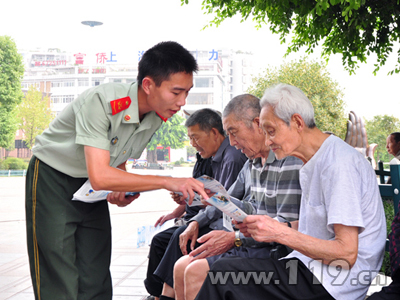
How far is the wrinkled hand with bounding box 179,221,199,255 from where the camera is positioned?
8.10ft

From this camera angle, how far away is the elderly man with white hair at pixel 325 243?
4.58ft

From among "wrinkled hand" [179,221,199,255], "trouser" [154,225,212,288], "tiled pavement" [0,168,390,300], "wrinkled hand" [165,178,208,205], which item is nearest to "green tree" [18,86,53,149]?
"tiled pavement" [0,168,390,300]

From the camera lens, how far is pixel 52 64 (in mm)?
64875

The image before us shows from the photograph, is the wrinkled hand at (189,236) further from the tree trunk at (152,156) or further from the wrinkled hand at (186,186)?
the tree trunk at (152,156)

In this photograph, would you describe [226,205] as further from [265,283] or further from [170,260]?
[170,260]

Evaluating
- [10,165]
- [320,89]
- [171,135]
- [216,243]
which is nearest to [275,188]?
[216,243]

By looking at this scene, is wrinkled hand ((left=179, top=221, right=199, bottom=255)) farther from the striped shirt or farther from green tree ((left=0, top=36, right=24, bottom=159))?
green tree ((left=0, top=36, right=24, bottom=159))

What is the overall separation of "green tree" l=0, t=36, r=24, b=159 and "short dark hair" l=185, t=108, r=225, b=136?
27.2 metres

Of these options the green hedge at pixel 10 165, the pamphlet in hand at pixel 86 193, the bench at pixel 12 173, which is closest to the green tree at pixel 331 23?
the pamphlet in hand at pixel 86 193

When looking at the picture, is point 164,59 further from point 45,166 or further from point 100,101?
point 45,166

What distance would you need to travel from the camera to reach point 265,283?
1.48 meters

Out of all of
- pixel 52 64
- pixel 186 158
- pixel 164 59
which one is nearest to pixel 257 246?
pixel 164 59

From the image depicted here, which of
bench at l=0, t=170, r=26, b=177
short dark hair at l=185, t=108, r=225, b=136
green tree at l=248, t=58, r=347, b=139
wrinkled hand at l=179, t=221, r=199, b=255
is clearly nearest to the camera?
wrinkled hand at l=179, t=221, r=199, b=255

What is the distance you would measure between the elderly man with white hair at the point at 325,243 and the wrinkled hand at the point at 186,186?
0.23 m
